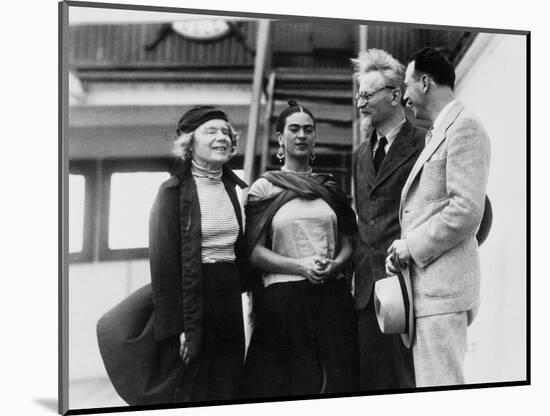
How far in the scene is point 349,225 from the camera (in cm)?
547

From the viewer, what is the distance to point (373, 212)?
5.50 m

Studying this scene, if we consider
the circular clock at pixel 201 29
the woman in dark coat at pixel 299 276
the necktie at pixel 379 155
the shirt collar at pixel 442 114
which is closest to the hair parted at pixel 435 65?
the shirt collar at pixel 442 114

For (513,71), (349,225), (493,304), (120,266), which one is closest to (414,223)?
(349,225)

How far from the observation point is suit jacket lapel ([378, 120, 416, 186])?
5.51m

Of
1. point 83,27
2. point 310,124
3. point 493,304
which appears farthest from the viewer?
point 493,304

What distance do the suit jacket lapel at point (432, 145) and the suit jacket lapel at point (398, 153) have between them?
7 cm

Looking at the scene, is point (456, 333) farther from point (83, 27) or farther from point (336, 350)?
point (83, 27)

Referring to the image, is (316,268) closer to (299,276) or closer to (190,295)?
(299,276)

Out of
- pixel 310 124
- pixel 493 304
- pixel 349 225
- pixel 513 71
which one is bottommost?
pixel 493 304

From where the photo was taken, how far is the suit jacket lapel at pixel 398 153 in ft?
18.1

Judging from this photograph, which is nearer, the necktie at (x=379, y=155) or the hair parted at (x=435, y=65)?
the necktie at (x=379, y=155)

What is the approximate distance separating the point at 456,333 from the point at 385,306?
0.47 m

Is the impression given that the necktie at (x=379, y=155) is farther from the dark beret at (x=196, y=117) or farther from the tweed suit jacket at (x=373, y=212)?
the dark beret at (x=196, y=117)

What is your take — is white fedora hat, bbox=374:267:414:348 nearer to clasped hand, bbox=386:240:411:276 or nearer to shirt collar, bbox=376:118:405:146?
clasped hand, bbox=386:240:411:276
